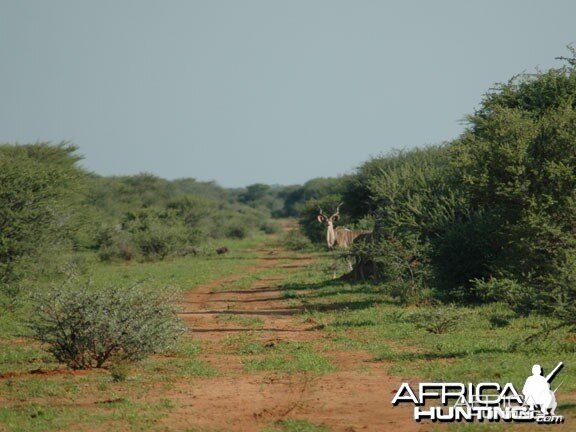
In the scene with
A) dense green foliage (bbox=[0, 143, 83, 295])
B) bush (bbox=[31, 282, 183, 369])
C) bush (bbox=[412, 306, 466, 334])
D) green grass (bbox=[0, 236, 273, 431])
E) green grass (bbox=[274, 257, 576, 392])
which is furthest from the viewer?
dense green foliage (bbox=[0, 143, 83, 295])

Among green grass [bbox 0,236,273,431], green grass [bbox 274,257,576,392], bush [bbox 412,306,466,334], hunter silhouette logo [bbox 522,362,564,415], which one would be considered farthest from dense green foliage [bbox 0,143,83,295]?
hunter silhouette logo [bbox 522,362,564,415]

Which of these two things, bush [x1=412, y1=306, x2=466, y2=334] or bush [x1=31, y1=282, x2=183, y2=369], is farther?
bush [x1=412, y1=306, x2=466, y2=334]

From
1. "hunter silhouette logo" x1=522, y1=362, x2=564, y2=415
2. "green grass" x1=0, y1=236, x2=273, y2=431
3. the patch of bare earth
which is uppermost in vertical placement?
"hunter silhouette logo" x1=522, y1=362, x2=564, y2=415

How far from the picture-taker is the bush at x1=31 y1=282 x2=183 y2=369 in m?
12.9

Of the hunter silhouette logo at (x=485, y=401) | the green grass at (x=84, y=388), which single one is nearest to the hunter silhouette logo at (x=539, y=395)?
the hunter silhouette logo at (x=485, y=401)

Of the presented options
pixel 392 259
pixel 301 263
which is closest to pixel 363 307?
pixel 392 259

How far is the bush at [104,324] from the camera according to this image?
12938 millimetres

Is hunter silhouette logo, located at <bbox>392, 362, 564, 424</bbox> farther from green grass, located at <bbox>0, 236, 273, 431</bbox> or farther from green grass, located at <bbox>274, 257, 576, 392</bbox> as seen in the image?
green grass, located at <bbox>0, 236, 273, 431</bbox>

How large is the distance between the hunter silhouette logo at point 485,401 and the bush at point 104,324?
151 inches

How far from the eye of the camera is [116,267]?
130ft

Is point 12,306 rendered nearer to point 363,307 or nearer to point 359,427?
point 363,307

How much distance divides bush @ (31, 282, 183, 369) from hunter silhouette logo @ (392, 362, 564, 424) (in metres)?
3.85

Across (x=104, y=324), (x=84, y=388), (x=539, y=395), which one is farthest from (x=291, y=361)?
(x=539, y=395)

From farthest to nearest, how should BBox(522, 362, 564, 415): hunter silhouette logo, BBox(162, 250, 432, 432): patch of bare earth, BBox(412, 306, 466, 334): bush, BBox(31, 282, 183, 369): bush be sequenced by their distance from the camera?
BBox(412, 306, 466, 334): bush → BBox(31, 282, 183, 369): bush → BBox(162, 250, 432, 432): patch of bare earth → BBox(522, 362, 564, 415): hunter silhouette logo
